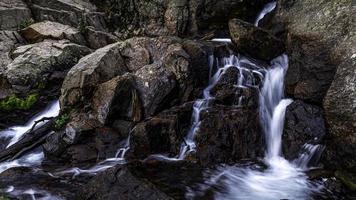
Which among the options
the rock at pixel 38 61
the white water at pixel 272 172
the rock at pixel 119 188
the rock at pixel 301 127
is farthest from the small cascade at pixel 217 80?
the rock at pixel 38 61

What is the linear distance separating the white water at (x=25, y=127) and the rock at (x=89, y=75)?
44.0 inches

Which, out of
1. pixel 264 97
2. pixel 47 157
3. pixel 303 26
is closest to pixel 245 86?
pixel 264 97

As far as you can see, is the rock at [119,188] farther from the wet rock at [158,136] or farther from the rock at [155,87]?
the rock at [155,87]

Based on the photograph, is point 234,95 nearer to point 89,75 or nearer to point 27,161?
point 89,75

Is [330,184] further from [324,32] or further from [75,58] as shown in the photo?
[75,58]

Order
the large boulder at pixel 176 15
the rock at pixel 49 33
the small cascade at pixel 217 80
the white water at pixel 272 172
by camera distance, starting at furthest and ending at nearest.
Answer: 1. the large boulder at pixel 176 15
2. the rock at pixel 49 33
3. the small cascade at pixel 217 80
4. the white water at pixel 272 172

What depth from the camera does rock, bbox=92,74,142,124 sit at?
33.2ft

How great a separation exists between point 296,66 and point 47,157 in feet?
24.3

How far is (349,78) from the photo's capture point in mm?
8812

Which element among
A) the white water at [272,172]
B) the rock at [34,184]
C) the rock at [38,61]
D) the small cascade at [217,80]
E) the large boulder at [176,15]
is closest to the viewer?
the rock at [34,184]

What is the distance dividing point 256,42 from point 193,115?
3.32 metres

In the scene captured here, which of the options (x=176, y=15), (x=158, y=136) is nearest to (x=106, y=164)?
(x=158, y=136)

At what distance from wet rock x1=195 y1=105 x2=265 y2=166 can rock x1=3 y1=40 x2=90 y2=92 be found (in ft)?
20.1

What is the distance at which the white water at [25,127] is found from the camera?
429 inches
